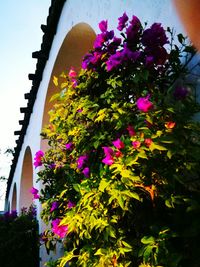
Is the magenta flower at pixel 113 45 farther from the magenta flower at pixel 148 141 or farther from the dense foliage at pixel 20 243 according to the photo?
the dense foliage at pixel 20 243

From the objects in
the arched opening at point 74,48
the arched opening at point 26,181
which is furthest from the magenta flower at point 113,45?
the arched opening at point 26,181

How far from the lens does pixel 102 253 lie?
1892 mm

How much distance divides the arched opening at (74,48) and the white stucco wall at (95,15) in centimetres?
8

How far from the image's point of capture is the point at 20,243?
682cm

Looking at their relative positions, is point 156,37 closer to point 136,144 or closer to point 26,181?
point 136,144

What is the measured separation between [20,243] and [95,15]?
4.84m

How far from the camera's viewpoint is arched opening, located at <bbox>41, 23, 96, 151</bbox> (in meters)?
5.05

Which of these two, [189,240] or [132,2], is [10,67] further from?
[189,240]

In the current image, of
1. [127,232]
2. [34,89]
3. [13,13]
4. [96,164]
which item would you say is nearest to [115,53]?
[96,164]

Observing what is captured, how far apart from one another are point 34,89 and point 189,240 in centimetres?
671

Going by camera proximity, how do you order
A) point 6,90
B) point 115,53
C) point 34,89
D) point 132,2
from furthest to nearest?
point 6,90 → point 34,89 → point 132,2 → point 115,53

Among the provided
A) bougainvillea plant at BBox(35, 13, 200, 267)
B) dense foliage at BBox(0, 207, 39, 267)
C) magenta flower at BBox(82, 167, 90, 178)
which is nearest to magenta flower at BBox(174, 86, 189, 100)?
bougainvillea plant at BBox(35, 13, 200, 267)

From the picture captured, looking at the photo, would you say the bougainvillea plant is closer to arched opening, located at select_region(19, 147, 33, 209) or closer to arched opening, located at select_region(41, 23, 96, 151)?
arched opening, located at select_region(41, 23, 96, 151)

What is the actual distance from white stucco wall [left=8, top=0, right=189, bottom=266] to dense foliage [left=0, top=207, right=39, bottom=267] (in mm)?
1085
